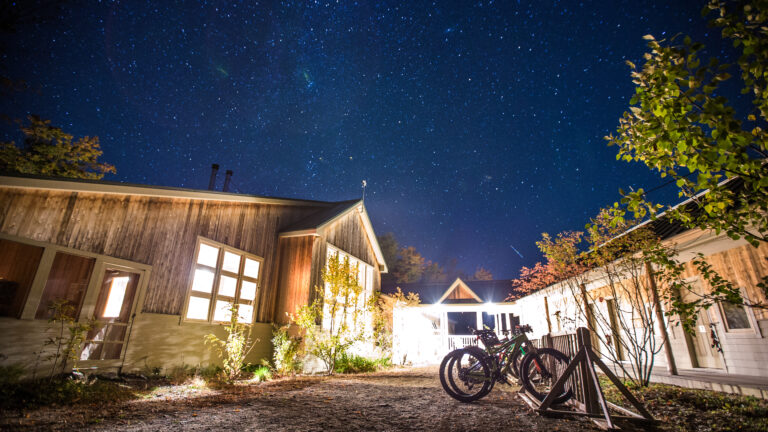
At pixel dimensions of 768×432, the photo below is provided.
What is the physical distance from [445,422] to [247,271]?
7096 mm

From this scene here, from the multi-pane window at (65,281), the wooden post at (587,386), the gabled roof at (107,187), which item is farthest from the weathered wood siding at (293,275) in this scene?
the wooden post at (587,386)

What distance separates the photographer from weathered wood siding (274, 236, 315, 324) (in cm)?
930

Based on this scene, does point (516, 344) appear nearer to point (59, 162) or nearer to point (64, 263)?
point (64, 263)

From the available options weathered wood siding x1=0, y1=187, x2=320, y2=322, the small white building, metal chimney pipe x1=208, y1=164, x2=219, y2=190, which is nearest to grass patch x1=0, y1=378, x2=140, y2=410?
weathered wood siding x1=0, y1=187, x2=320, y2=322

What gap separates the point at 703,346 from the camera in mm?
7914

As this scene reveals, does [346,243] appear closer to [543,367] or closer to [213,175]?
[213,175]

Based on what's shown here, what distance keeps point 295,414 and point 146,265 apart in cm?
496

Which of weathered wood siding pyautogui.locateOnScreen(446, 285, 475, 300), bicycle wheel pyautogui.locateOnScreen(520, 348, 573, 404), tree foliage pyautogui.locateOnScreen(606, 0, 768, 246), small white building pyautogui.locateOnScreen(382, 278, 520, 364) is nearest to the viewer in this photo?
tree foliage pyautogui.locateOnScreen(606, 0, 768, 246)

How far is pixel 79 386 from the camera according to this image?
A: 16.2 ft

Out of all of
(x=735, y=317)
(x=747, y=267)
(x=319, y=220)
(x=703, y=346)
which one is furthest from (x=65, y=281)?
(x=703, y=346)

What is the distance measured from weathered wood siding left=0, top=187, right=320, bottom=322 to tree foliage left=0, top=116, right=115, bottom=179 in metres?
10.4

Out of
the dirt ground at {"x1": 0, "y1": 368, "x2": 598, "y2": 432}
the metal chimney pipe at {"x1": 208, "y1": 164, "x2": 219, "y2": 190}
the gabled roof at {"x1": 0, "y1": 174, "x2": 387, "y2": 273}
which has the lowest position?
the dirt ground at {"x1": 0, "y1": 368, "x2": 598, "y2": 432}

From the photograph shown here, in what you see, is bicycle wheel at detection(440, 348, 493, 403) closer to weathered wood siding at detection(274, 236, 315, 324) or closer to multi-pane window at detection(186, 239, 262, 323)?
weathered wood siding at detection(274, 236, 315, 324)

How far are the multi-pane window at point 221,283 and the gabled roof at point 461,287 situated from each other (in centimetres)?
1147
